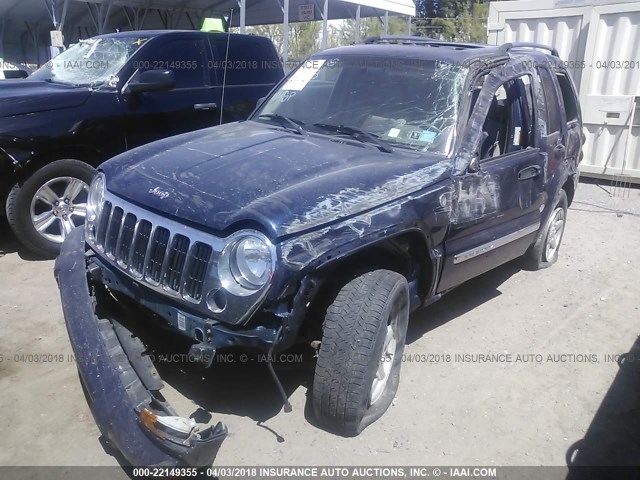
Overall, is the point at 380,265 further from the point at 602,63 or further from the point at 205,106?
the point at 602,63

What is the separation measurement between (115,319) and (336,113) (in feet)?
6.64

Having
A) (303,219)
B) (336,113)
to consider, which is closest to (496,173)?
(336,113)

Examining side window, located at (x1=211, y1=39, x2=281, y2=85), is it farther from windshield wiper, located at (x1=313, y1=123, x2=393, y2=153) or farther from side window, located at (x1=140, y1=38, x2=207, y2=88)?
windshield wiper, located at (x1=313, y1=123, x2=393, y2=153)

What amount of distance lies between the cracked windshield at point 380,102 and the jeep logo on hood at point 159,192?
1.30m

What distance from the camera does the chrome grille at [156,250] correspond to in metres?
2.78

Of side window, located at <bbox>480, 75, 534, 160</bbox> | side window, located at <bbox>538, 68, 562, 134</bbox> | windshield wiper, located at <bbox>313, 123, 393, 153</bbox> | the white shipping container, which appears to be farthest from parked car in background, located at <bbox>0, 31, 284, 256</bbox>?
the white shipping container

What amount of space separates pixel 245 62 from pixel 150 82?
1.68 m

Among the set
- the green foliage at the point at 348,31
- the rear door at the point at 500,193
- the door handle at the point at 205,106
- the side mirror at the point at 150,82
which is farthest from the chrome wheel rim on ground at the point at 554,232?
the green foliage at the point at 348,31

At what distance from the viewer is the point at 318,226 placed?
2762 mm

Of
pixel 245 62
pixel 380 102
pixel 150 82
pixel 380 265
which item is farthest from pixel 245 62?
pixel 380 265

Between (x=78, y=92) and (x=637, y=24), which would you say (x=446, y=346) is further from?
(x=637, y=24)

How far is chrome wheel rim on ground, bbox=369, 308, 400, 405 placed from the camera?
3242mm

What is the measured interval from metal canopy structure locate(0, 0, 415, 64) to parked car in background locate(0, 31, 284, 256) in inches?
408

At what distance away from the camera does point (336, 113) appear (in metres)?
4.11
